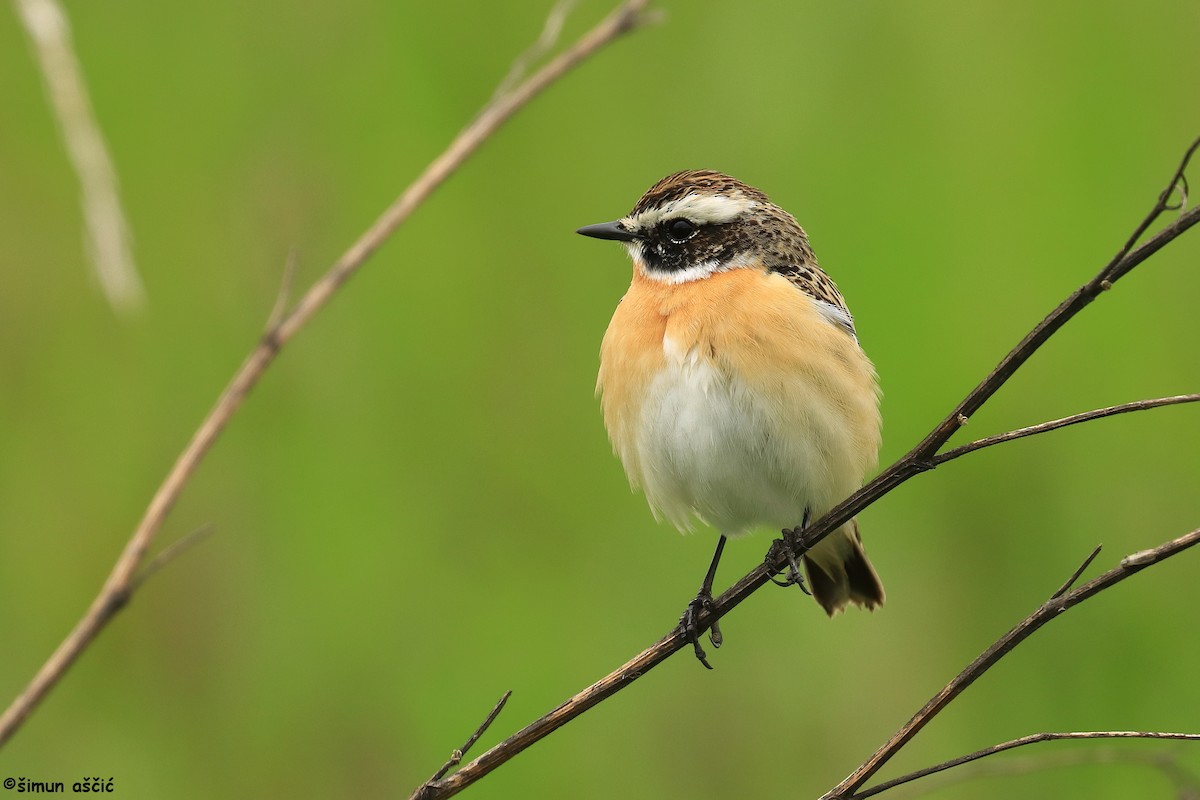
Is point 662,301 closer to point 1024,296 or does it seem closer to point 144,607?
point 1024,296

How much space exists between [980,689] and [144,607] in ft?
8.70

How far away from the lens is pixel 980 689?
421cm

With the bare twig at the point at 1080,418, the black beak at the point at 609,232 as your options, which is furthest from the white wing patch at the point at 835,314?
the bare twig at the point at 1080,418

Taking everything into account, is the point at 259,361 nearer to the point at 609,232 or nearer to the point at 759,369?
the point at 759,369

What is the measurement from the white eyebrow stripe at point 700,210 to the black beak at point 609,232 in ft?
0.13

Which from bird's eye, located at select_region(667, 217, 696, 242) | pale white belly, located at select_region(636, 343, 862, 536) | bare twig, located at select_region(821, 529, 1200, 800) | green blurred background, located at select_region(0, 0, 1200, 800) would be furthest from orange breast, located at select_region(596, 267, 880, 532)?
bare twig, located at select_region(821, 529, 1200, 800)

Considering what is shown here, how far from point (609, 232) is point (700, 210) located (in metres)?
0.26

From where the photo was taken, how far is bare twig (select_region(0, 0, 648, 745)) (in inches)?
77.0

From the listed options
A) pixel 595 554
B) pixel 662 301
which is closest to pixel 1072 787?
pixel 595 554

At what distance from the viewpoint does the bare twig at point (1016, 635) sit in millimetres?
1777

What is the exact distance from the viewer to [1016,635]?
1883mm

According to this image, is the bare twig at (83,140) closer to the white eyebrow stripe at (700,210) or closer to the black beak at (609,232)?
the black beak at (609,232)

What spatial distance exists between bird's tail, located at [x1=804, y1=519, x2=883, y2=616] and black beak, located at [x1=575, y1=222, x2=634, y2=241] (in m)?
1.04

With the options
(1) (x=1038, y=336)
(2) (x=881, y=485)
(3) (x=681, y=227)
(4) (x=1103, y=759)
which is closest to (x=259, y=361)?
(2) (x=881, y=485)
